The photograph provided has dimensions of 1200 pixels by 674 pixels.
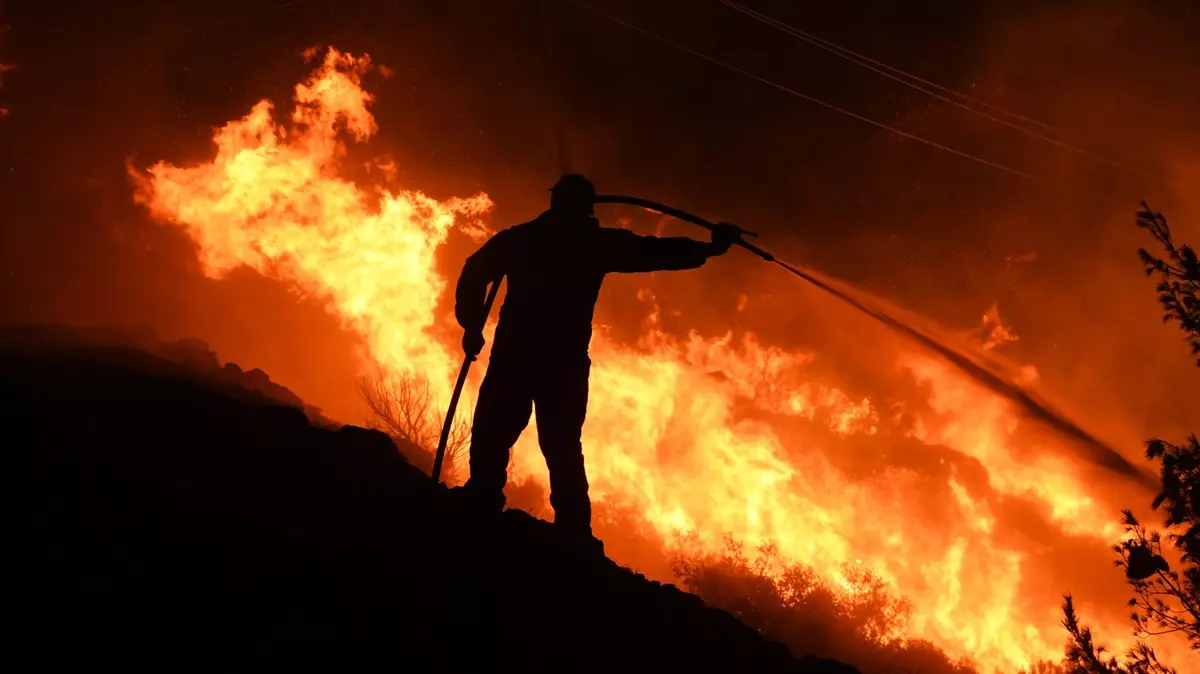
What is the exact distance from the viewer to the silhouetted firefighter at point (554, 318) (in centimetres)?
675

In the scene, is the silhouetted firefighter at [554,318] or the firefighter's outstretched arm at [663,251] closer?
the silhouetted firefighter at [554,318]

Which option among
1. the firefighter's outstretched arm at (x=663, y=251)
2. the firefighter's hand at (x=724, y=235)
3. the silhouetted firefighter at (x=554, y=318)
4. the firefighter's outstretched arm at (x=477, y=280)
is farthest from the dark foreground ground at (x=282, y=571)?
the firefighter's hand at (x=724, y=235)

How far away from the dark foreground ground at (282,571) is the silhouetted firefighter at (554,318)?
0.59 meters

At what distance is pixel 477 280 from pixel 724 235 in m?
2.60

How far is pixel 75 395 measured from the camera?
7.50m

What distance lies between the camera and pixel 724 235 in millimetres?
7008

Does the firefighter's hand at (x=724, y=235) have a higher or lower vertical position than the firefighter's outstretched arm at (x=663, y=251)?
higher

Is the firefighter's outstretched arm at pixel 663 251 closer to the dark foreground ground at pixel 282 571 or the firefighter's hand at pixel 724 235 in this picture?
the firefighter's hand at pixel 724 235

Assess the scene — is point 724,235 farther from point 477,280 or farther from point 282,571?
point 282,571

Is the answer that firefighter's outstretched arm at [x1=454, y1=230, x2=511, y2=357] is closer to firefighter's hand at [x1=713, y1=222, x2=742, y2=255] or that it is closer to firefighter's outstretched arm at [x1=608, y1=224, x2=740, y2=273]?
firefighter's outstretched arm at [x1=608, y1=224, x2=740, y2=273]

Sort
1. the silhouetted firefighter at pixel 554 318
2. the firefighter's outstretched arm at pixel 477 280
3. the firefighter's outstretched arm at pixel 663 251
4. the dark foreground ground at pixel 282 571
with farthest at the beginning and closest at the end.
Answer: the firefighter's outstretched arm at pixel 477 280
the firefighter's outstretched arm at pixel 663 251
the silhouetted firefighter at pixel 554 318
the dark foreground ground at pixel 282 571

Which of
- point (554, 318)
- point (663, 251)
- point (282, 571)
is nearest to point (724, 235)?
point (663, 251)

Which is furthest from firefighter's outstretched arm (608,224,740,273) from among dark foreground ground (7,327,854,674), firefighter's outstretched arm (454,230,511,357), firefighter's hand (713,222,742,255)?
dark foreground ground (7,327,854,674)

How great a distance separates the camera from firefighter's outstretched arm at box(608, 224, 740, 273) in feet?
22.7
